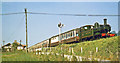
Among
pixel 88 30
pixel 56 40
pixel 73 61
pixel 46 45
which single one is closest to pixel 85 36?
pixel 88 30

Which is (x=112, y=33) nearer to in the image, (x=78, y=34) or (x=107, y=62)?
(x=78, y=34)

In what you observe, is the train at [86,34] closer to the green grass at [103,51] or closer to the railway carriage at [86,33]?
the railway carriage at [86,33]

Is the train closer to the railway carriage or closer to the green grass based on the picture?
the railway carriage

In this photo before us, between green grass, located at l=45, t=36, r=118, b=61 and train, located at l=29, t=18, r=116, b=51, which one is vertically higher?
train, located at l=29, t=18, r=116, b=51

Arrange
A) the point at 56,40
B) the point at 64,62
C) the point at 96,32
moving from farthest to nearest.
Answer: the point at 56,40
the point at 96,32
the point at 64,62

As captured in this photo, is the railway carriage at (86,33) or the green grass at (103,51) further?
→ the railway carriage at (86,33)

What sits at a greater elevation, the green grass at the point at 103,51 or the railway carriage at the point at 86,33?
the railway carriage at the point at 86,33

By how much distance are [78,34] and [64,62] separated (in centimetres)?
1774

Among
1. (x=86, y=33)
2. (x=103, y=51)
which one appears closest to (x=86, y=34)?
(x=86, y=33)

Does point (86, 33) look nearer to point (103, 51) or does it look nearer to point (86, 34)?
point (86, 34)

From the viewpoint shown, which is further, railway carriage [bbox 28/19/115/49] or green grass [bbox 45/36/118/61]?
railway carriage [bbox 28/19/115/49]

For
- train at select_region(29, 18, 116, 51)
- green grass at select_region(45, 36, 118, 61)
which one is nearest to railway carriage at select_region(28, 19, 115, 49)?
train at select_region(29, 18, 116, 51)

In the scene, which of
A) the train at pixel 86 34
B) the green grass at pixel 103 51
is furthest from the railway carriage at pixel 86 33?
the green grass at pixel 103 51

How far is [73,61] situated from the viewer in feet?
33.8
